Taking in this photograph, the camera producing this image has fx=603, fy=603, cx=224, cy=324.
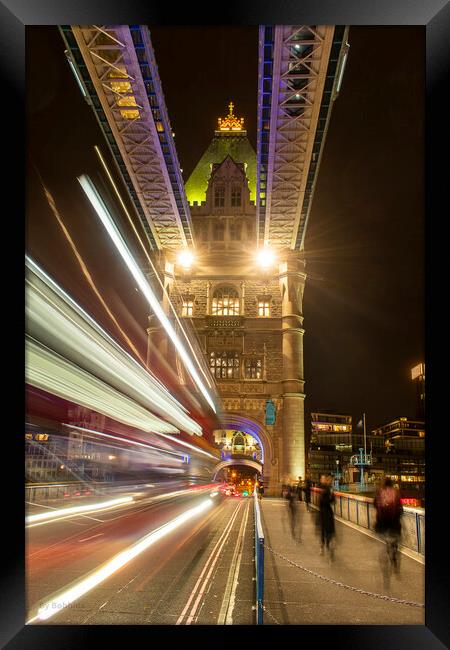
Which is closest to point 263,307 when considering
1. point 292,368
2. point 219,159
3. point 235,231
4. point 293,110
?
point 292,368

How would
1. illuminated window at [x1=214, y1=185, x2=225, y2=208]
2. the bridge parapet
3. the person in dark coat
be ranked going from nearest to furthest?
the person in dark coat
the bridge parapet
illuminated window at [x1=214, y1=185, x2=225, y2=208]

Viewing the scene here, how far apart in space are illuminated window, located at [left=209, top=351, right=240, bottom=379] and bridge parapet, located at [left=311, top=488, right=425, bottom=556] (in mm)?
21595

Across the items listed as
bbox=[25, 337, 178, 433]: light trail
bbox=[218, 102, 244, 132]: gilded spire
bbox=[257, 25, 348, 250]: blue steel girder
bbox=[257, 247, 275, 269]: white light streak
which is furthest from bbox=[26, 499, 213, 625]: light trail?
bbox=[218, 102, 244, 132]: gilded spire

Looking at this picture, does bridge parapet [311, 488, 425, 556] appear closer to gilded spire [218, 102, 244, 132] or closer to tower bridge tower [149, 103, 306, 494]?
tower bridge tower [149, 103, 306, 494]

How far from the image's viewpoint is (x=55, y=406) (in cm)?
1379

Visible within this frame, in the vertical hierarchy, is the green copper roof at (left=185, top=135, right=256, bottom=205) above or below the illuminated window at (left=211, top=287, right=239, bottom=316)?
above

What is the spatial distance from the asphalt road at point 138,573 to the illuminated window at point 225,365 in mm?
29125

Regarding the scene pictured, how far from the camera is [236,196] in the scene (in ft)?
171

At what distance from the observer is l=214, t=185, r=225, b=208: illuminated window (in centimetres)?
5156

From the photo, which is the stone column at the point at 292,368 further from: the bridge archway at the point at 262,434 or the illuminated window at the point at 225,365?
the illuminated window at the point at 225,365

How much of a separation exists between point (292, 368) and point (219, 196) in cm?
1683

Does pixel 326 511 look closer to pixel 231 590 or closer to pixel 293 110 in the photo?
pixel 231 590
